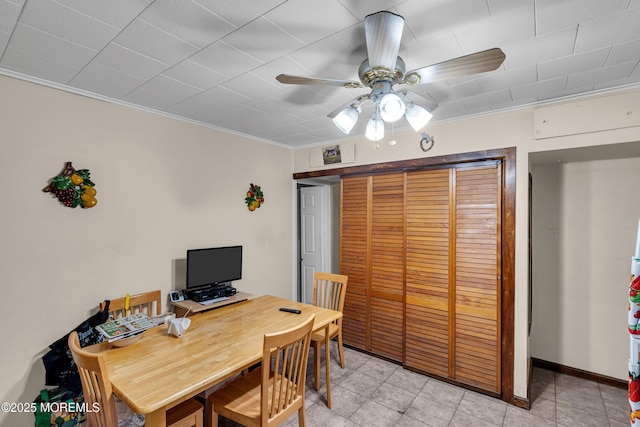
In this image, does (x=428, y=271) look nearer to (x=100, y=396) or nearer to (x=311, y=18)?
(x=311, y=18)

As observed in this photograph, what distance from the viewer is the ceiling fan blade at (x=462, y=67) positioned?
1.22 metres

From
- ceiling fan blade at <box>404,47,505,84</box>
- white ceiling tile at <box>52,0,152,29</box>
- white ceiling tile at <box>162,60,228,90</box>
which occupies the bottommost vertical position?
ceiling fan blade at <box>404,47,505,84</box>

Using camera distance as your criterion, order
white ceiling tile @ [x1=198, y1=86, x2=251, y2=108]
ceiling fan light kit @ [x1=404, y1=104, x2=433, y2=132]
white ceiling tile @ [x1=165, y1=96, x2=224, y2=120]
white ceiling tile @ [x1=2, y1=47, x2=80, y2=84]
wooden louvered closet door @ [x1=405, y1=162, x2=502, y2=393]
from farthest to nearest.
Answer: wooden louvered closet door @ [x1=405, y1=162, x2=502, y2=393] → white ceiling tile @ [x1=165, y1=96, x2=224, y2=120] → white ceiling tile @ [x1=198, y1=86, x2=251, y2=108] → white ceiling tile @ [x1=2, y1=47, x2=80, y2=84] → ceiling fan light kit @ [x1=404, y1=104, x2=433, y2=132]

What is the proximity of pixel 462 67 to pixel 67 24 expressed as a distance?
6.51ft

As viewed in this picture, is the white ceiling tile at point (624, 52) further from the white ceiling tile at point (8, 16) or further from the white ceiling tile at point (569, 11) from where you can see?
the white ceiling tile at point (8, 16)

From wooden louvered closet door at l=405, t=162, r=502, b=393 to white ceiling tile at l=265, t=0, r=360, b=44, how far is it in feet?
6.23

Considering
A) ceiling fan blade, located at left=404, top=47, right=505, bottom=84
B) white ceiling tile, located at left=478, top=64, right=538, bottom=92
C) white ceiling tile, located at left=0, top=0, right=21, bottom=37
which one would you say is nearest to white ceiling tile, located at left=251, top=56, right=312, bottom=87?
ceiling fan blade, located at left=404, top=47, right=505, bottom=84

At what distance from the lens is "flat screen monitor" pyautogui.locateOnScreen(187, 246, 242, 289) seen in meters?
2.80

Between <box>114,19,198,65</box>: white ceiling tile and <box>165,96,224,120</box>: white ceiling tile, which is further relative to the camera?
<box>165,96,224,120</box>: white ceiling tile

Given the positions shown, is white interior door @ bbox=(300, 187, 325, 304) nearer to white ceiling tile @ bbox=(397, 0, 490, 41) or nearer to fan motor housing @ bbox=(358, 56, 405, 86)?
fan motor housing @ bbox=(358, 56, 405, 86)

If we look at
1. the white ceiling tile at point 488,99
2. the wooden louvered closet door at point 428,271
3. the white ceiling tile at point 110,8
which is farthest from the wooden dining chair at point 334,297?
the white ceiling tile at point 110,8

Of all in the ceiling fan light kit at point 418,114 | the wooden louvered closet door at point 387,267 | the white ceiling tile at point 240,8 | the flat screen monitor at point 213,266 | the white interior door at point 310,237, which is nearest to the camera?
the white ceiling tile at point 240,8

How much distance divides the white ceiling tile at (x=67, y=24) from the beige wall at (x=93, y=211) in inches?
32.7

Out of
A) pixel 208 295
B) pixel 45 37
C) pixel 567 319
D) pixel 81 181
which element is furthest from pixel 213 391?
pixel 567 319
